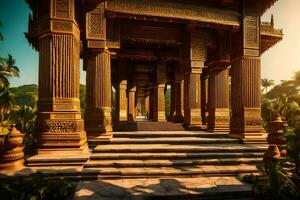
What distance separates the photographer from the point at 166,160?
251 inches

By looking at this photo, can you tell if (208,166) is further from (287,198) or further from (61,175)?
(61,175)

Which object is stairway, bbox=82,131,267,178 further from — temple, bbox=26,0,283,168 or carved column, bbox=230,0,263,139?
carved column, bbox=230,0,263,139

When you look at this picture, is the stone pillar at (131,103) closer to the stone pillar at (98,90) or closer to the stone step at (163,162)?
the stone pillar at (98,90)

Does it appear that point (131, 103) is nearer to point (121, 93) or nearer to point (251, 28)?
point (121, 93)

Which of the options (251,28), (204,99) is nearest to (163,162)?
(251,28)

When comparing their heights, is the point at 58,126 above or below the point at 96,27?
below

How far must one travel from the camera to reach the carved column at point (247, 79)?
28.5 feet

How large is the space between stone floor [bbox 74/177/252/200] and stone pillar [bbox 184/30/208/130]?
5869mm

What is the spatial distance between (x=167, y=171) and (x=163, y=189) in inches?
39.3

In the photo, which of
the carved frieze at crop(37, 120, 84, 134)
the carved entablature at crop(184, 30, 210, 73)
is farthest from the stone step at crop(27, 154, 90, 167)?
the carved entablature at crop(184, 30, 210, 73)

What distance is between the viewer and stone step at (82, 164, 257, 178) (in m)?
5.55

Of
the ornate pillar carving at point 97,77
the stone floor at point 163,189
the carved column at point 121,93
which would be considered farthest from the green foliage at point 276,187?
the carved column at point 121,93

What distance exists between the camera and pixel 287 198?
3.97 metres

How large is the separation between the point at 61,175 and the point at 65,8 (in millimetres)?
4279
